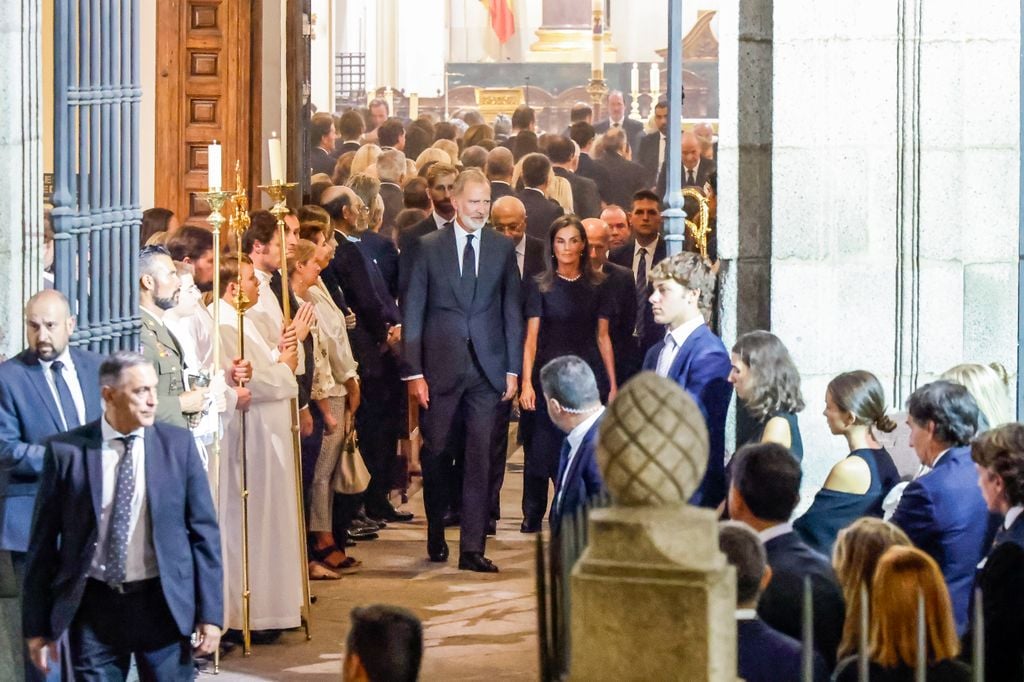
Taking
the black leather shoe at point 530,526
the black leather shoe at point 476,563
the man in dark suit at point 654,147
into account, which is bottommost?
the black leather shoe at point 476,563

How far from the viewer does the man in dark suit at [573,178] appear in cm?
1550

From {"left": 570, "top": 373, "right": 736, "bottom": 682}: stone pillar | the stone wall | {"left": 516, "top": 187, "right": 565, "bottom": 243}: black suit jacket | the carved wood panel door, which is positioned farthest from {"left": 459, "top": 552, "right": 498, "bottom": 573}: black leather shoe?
{"left": 570, "top": 373, "right": 736, "bottom": 682}: stone pillar

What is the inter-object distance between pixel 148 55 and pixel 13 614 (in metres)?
8.86

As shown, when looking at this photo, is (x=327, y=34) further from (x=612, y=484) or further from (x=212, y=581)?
(x=612, y=484)

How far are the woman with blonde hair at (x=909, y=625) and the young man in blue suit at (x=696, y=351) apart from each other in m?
3.20

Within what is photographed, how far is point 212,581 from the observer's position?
6.93m

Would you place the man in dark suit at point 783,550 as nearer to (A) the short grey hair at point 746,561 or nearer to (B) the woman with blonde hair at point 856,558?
(B) the woman with blonde hair at point 856,558

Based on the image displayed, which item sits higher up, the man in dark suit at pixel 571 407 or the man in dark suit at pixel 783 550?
the man in dark suit at pixel 571 407

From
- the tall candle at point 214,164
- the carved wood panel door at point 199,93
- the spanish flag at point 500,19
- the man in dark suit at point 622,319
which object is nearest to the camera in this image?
the tall candle at point 214,164

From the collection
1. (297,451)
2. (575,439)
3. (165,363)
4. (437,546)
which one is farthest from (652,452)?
(437,546)

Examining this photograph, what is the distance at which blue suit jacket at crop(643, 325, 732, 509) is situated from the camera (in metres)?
8.62

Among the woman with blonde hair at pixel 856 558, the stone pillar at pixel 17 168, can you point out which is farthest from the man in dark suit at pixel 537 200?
the woman with blonde hair at pixel 856 558

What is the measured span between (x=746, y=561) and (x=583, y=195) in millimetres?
10392

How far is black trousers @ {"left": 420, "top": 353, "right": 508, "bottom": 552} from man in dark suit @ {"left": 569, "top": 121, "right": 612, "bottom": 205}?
5.21 metres
